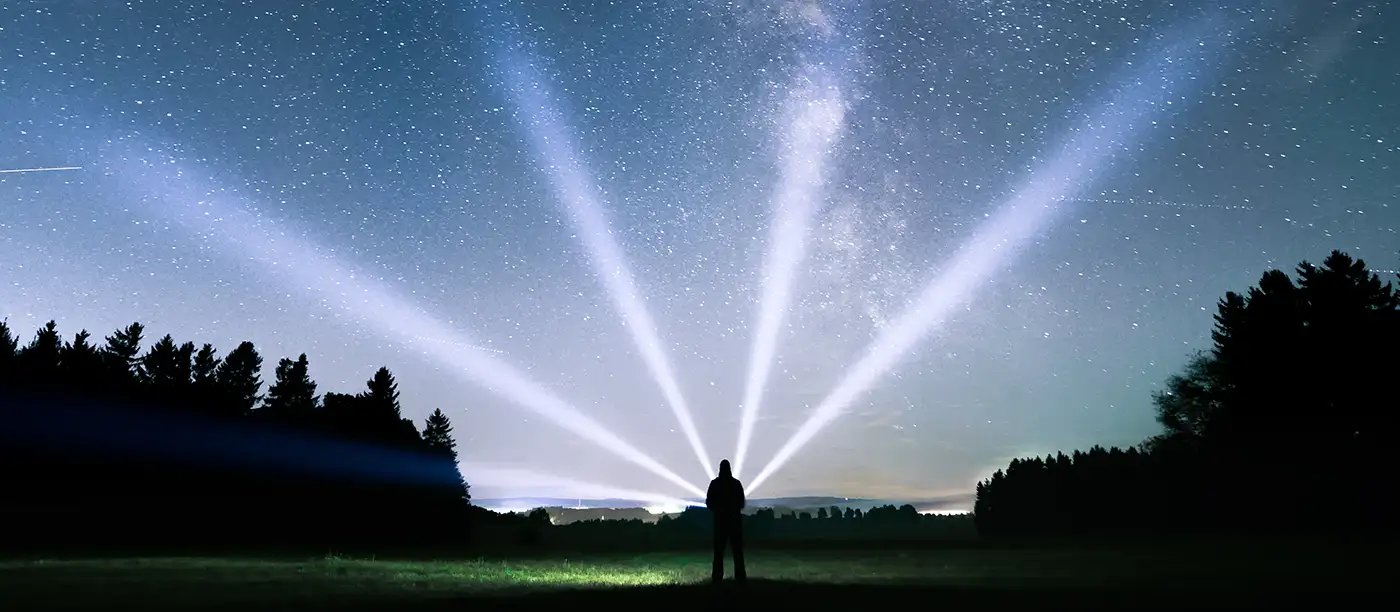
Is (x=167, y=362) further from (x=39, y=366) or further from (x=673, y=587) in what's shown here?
(x=673, y=587)

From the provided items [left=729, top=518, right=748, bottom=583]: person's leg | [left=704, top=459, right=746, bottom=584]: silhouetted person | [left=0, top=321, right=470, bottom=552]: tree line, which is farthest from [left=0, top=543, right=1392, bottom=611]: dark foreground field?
[left=0, top=321, right=470, bottom=552]: tree line

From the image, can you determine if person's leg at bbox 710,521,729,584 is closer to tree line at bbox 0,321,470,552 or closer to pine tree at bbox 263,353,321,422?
tree line at bbox 0,321,470,552

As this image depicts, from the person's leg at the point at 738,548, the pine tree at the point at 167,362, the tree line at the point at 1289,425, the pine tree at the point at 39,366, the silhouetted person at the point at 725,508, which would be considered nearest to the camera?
the person's leg at the point at 738,548

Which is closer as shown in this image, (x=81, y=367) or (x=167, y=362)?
(x=81, y=367)

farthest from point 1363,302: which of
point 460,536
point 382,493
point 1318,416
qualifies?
point 382,493

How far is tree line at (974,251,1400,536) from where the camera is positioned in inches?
1860

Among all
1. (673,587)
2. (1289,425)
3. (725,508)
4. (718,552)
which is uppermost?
(1289,425)

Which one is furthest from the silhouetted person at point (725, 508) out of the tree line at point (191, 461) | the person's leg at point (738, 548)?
the tree line at point (191, 461)

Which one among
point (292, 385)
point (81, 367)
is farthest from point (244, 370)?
point (81, 367)

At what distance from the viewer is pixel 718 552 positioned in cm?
1245

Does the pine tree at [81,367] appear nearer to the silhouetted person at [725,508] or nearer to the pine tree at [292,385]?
the pine tree at [292,385]

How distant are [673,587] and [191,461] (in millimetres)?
69761

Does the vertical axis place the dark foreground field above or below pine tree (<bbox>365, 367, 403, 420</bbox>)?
below

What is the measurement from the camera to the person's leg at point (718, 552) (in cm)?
1223
